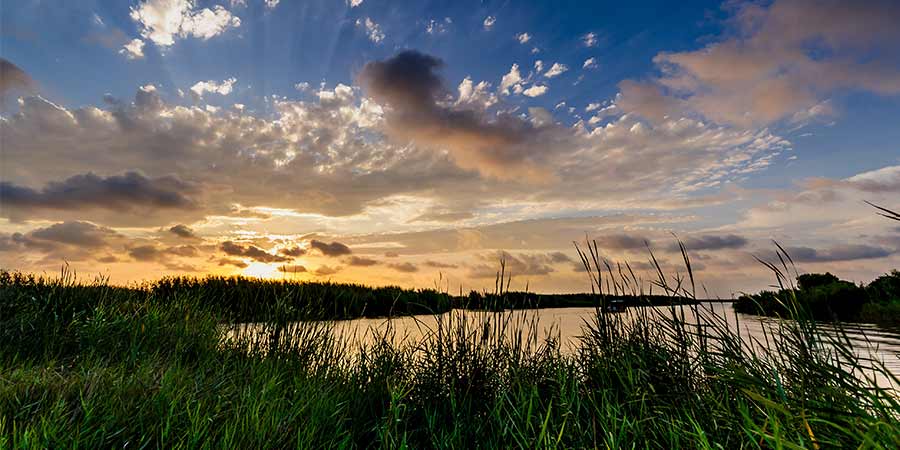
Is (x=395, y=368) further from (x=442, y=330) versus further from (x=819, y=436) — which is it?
(x=819, y=436)

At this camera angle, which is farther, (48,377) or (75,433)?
(48,377)

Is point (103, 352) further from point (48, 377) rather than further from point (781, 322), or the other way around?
point (781, 322)

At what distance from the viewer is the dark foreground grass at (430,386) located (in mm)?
3061

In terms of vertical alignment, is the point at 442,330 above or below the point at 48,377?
above

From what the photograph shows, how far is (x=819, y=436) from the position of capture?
2670 mm

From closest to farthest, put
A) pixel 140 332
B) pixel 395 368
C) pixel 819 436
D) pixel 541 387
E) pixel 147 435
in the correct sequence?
pixel 819 436
pixel 147 435
pixel 541 387
pixel 395 368
pixel 140 332

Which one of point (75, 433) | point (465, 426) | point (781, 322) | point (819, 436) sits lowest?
point (465, 426)

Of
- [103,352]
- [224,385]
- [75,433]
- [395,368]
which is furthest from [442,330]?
[103,352]

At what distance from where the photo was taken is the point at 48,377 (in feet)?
14.3

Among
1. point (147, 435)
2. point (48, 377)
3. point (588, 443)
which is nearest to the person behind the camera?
point (147, 435)

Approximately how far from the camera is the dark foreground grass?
120 inches

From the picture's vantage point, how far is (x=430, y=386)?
5.84 meters

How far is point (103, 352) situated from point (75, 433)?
3378mm

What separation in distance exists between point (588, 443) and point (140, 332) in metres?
5.82
